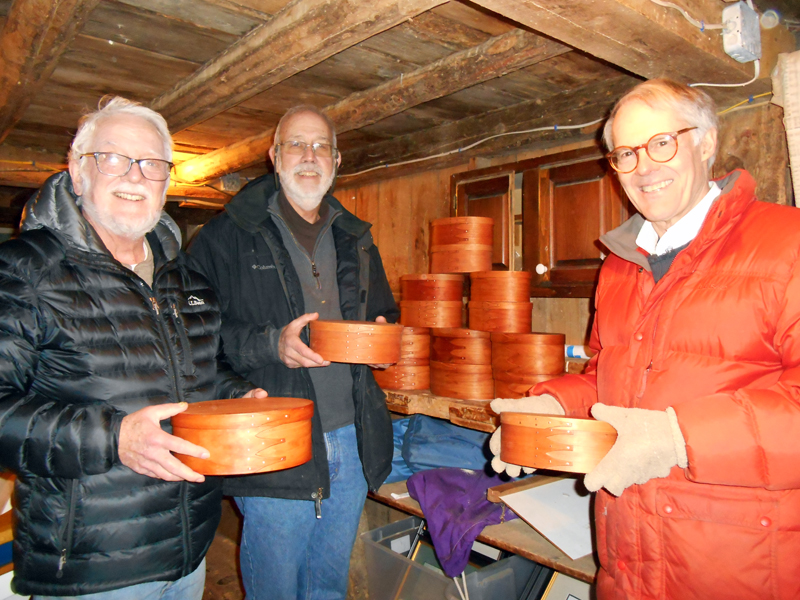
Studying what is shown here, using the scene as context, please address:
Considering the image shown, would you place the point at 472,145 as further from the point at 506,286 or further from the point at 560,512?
the point at 560,512

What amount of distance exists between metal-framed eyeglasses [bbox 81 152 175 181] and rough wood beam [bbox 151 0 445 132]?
0.92 metres

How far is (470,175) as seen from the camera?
12.5 ft

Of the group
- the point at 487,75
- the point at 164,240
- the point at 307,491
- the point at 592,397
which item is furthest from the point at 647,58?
the point at 307,491

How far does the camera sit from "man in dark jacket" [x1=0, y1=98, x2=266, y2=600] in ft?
4.48

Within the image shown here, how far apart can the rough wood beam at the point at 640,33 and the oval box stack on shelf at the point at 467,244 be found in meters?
1.30

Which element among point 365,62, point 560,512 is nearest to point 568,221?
point 365,62

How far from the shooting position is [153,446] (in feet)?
4.53

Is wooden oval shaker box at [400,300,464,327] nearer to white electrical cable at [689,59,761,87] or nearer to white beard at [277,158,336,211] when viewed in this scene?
white beard at [277,158,336,211]

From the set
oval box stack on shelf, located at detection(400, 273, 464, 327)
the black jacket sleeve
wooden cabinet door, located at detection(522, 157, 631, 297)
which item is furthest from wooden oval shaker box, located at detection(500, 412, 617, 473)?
oval box stack on shelf, located at detection(400, 273, 464, 327)

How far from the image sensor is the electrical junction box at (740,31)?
7.20 feet

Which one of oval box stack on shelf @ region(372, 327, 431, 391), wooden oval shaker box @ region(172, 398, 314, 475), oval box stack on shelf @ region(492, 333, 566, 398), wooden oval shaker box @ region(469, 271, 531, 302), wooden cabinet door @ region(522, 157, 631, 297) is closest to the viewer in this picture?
wooden oval shaker box @ region(172, 398, 314, 475)

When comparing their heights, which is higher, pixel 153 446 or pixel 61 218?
pixel 61 218

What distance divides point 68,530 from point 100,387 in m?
0.36

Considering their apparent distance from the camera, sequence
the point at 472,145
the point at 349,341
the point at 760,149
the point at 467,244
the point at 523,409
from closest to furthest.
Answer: the point at 523,409 < the point at 349,341 < the point at 760,149 < the point at 467,244 < the point at 472,145
